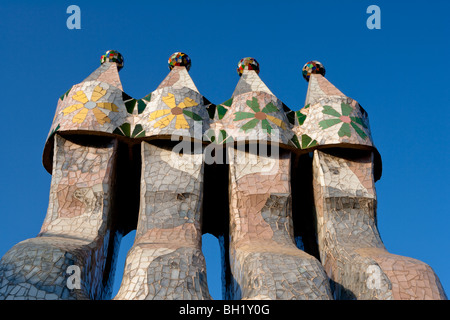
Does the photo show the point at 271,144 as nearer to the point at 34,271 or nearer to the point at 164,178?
the point at 164,178

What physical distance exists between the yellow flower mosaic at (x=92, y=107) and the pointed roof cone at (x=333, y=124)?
304cm

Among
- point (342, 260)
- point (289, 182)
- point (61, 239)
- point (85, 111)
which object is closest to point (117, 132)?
point (85, 111)

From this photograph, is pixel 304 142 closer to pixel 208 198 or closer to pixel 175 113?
pixel 208 198

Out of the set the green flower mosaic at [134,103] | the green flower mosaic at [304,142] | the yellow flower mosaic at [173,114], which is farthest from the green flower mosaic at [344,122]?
the green flower mosaic at [134,103]

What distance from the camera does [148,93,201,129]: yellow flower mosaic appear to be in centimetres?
995

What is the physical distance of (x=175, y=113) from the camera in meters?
10.1

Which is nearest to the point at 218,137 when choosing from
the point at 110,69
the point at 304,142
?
the point at 304,142

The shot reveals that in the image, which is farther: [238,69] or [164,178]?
[238,69]

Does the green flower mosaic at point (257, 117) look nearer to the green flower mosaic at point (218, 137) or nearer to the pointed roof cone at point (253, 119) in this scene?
the pointed roof cone at point (253, 119)

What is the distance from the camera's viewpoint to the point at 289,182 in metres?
9.87

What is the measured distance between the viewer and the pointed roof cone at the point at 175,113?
9.90 m

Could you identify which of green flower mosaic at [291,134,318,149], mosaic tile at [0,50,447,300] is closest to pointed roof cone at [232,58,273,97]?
mosaic tile at [0,50,447,300]
